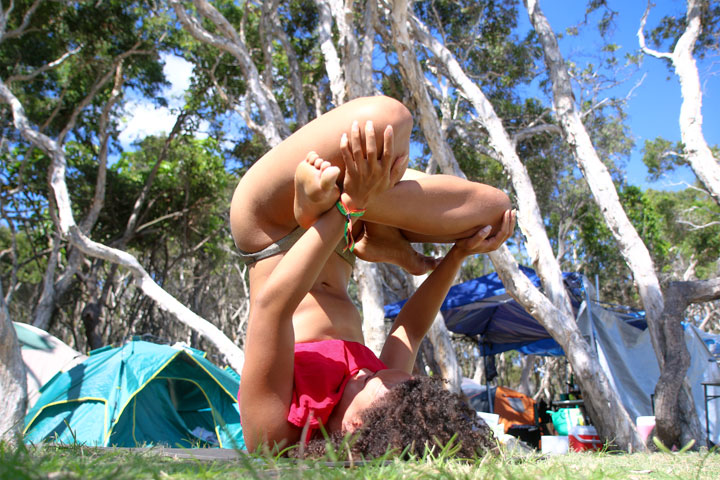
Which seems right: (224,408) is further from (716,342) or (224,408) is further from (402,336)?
(716,342)

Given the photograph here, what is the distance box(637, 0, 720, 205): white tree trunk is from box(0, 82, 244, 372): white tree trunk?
240 inches

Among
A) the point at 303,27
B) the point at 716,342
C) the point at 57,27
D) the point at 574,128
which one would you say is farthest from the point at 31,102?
the point at 716,342

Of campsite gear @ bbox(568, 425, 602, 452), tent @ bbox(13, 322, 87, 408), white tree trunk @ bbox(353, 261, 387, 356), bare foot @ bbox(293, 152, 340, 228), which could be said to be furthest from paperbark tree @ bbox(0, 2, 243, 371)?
bare foot @ bbox(293, 152, 340, 228)

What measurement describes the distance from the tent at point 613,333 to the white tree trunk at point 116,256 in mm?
2998

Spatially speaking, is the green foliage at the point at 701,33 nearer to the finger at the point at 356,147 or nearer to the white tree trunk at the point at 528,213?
the white tree trunk at the point at 528,213

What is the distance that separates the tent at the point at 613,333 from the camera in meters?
7.51

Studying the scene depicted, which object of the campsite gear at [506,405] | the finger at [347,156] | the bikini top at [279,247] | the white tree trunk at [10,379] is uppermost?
the finger at [347,156]

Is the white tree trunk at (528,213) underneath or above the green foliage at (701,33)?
underneath

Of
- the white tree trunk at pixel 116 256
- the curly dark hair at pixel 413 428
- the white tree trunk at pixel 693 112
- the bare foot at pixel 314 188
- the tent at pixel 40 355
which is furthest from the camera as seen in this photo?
the tent at pixel 40 355

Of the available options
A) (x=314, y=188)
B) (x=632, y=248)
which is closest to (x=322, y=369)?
(x=314, y=188)

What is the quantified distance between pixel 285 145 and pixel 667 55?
7.98 metres

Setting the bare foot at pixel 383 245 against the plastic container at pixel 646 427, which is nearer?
the bare foot at pixel 383 245

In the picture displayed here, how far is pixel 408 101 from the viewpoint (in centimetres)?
977

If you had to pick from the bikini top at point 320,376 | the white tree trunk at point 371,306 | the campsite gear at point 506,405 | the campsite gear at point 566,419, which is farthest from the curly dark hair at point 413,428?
the campsite gear at point 506,405
